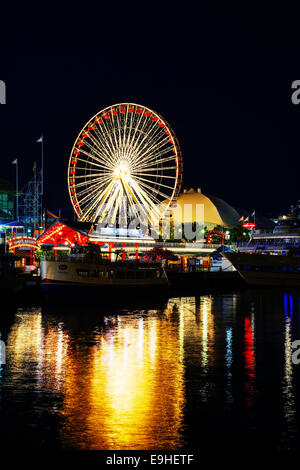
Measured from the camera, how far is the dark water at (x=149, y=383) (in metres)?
17.9

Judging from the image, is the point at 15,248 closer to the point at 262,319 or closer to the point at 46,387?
the point at 262,319

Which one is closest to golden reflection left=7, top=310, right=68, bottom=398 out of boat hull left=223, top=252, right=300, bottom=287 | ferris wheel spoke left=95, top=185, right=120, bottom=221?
ferris wheel spoke left=95, top=185, right=120, bottom=221

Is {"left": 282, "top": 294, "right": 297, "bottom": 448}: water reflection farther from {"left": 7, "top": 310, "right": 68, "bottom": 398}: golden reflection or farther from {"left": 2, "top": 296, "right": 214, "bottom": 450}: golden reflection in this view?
{"left": 7, "top": 310, "right": 68, "bottom": 398}: golden reflection

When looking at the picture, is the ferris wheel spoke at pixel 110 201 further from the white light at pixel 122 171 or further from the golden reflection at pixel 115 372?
the golden reflection at pixel 115 372

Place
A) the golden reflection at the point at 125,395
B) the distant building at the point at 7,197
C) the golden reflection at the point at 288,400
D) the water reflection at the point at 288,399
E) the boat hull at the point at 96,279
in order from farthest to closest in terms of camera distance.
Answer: the distant building at the point at 7,197 < the boat hull at the point at 96,279 < the golden reflection at the point at 288,400 < the water reflection at the point at 288,399 < the golden reflection at the point at 125,395

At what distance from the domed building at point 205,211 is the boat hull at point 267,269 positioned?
218 feet

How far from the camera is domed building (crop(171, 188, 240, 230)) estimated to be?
146 metres

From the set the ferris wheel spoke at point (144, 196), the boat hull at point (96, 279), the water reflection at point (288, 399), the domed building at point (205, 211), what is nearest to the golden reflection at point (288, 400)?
the water reflection at point (288, 399)

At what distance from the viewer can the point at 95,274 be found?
56781 millimetres

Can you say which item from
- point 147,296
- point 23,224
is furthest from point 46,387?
point 23,224

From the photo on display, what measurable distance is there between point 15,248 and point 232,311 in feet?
137

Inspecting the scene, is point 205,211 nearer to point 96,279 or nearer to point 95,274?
point 95,274

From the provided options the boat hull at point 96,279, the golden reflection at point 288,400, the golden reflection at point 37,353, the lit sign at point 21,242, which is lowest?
the golden reflection at point 288,400

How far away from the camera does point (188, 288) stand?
7162cm
